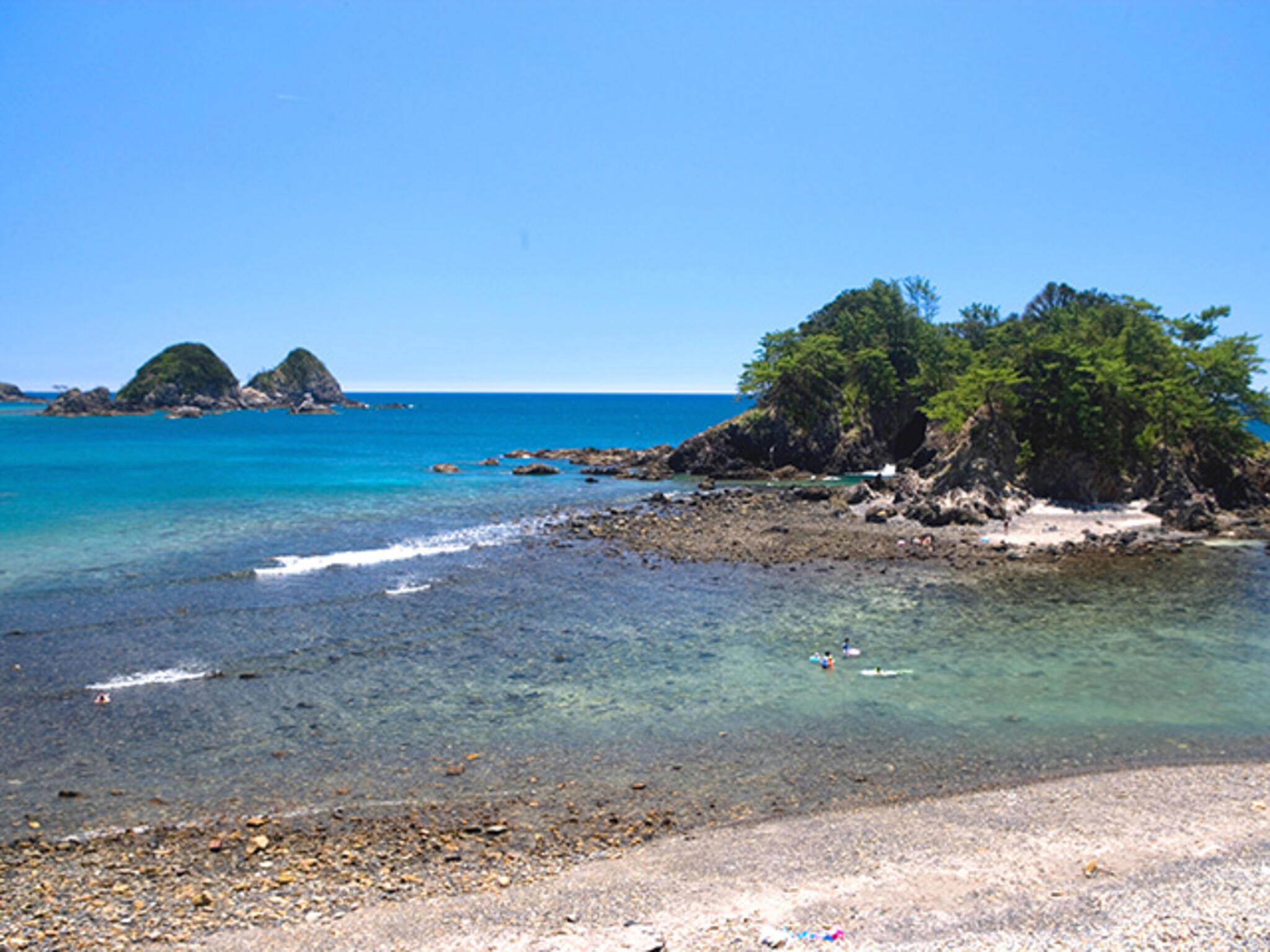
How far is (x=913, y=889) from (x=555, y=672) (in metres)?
13.0

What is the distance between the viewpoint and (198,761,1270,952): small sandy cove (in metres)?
11.4

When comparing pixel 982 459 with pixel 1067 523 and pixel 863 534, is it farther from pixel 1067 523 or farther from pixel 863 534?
pixel 863 534

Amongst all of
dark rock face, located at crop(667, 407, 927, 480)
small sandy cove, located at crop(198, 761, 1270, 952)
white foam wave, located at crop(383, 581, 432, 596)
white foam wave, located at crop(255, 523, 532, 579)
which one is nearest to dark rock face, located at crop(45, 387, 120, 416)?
dark rock face, located at crop(667, 407, 927, 480)

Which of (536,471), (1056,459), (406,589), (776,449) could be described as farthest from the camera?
(536,471)

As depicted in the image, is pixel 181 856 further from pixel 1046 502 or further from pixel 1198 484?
pixel 1198 484

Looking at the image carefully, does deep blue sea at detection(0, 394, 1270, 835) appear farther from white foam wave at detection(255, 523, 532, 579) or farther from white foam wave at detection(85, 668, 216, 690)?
white foam wave at detection(255, 523, 532, 579)

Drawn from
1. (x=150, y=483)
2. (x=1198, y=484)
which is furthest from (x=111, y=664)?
(x=1198, y=484)

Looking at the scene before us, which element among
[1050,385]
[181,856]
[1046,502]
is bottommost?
[181,856]

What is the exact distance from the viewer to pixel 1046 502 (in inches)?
1950

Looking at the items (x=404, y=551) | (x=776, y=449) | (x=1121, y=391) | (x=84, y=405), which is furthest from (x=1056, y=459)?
(x=84, y=405)

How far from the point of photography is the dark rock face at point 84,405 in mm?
184500

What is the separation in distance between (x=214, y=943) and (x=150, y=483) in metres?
62.7

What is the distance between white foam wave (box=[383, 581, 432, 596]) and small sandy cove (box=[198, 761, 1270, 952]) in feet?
67.6

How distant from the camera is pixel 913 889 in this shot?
12797mm
